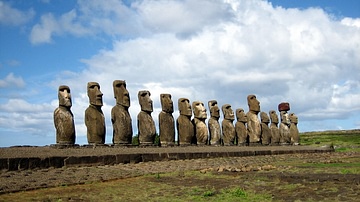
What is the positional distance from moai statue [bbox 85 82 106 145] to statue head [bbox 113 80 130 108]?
1084mm

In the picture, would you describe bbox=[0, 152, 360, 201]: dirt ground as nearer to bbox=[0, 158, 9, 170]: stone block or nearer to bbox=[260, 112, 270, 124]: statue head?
bbox=[0, 158, 9, 170]: stone block

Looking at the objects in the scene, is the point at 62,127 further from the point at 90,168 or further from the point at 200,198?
the point at 200,198

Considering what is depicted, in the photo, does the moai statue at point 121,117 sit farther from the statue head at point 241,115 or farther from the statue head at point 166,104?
the statue head at point 241,115

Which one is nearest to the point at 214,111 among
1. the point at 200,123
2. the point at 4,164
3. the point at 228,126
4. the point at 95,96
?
the point at 228,126

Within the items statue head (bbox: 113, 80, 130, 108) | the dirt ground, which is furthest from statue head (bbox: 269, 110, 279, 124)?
the dirt ground

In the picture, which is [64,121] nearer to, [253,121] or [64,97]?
[64,97]

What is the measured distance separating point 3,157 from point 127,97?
709 cm

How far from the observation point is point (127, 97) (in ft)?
51.9

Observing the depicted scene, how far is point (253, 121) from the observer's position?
24.0 m

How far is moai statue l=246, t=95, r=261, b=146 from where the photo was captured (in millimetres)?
23688

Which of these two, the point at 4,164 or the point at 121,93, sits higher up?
the point at 121,93

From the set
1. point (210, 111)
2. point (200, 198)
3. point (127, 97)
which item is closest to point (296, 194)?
point (200, 198)

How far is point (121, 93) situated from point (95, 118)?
167 centimetres

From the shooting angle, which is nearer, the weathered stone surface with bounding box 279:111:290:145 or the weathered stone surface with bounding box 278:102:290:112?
the weathered stone surface with bounding box 279:111:290:145
